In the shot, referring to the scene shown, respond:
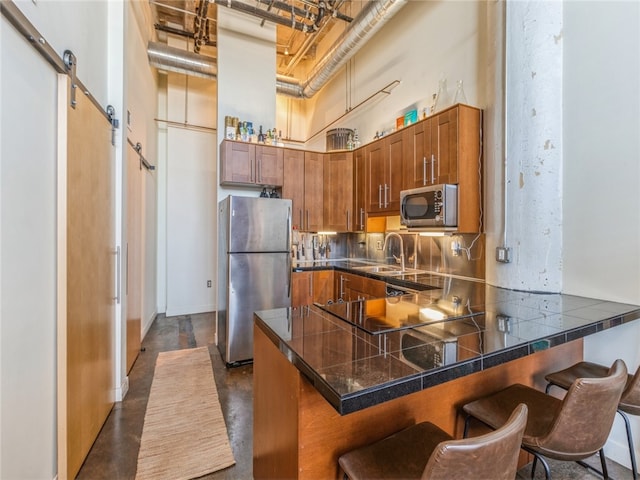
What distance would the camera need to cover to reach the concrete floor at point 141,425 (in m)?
1.79

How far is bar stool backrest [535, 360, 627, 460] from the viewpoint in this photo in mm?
1089

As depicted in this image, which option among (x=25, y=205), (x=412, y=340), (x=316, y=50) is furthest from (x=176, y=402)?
(x=316, y=50)

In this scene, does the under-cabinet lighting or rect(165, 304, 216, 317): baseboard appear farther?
rect(165, 304, 216, 317): baseboard

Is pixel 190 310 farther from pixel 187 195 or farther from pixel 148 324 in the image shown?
pixel 187 195

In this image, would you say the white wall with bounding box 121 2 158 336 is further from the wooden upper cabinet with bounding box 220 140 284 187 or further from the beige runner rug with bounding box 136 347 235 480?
the beige runner rug with bounding box 136 347 235 480

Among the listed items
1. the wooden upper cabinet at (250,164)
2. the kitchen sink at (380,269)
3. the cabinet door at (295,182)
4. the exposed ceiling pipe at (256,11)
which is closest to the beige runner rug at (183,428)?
the kitchen sink at (380,269)

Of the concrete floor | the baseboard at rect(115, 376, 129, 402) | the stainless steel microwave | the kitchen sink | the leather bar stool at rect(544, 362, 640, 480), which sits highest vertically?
the stainless steel microwave

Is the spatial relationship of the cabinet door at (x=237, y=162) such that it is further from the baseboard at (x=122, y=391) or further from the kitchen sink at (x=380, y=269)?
the baseboard at (x=122, y=391)

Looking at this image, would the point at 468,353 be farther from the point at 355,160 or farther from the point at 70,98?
the point at 355,160

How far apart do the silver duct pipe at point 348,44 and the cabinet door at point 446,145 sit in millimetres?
1350

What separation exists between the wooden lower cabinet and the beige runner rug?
0.54 metres

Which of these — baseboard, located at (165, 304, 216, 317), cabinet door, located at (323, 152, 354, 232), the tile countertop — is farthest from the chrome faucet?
baseboard, located at (165, 304, 216, 317)

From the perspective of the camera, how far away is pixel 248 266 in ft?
11.0

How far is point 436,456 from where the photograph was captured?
2.49ft
